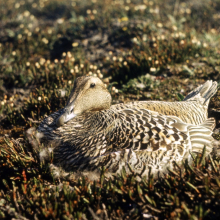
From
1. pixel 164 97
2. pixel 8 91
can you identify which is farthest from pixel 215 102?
pixel 8 91

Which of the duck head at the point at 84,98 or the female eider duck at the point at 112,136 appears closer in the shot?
the female eider duck at the point at 112,136

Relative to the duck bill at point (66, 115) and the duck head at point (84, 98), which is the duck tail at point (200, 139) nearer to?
the duck head at point (84, 98)

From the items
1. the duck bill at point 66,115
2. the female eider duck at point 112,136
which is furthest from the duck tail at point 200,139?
the duck bill at point 66,115

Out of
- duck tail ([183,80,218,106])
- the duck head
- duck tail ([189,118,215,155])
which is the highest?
the duck head

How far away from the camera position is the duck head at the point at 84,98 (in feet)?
11.4

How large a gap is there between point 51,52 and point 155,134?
22.9 feet

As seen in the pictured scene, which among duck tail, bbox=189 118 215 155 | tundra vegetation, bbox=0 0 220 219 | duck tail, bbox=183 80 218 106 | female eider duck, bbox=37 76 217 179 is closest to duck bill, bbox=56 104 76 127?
female eider duck, bbox=37 76 217 179

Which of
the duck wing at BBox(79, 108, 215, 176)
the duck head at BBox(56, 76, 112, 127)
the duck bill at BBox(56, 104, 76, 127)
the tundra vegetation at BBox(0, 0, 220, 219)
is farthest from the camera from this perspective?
the duck head at BBox(56, 76, 112, 127)

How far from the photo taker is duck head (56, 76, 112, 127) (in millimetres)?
3465

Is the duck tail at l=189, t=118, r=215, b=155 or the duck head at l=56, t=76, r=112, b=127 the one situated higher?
the duck head at l=56, t=76, r=112, b=127

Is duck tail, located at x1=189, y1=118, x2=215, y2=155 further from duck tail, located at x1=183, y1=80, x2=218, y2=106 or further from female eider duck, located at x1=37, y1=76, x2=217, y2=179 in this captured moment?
duck tail, located at x1=183, y1=80, x2=218, y2=106

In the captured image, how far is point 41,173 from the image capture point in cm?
349

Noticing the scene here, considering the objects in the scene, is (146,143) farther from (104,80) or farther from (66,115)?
(104,80)

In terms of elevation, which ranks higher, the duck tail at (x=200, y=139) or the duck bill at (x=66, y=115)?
the duck bill at (x=66, y=115)
